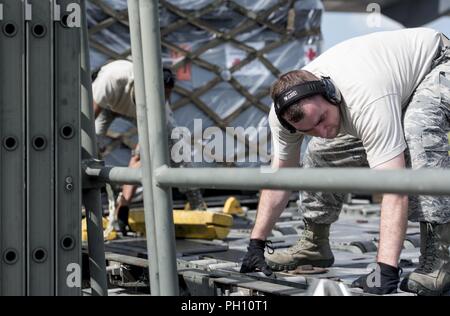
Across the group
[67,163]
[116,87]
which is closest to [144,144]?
[67,163]

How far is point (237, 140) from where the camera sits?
8.13 metres

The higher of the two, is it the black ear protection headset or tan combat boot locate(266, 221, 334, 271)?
the black ear protection headset

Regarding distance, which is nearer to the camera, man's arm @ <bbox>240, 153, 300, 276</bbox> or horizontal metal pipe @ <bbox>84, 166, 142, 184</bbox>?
horizontal metal pipe @ <bbox>84, 166, 142, 184</bbox>

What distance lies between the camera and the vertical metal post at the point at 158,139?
2.16m

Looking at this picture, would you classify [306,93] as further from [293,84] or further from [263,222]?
[263,222]

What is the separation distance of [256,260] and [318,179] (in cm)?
176

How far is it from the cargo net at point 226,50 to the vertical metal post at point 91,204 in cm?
466

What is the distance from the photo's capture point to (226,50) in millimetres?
8250

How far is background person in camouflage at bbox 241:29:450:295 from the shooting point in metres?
2.89

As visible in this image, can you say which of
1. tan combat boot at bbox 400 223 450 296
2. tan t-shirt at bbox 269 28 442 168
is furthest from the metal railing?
tan combat boot at bbox 400 223 450 296

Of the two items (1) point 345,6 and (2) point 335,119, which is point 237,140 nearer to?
(1) point 345,6

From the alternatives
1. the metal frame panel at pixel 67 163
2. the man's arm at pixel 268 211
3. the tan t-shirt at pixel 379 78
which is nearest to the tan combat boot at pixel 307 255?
the man's arm at pixel 268 211

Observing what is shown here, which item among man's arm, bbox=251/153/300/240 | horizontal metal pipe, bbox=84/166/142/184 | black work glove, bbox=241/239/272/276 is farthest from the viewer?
man's arm, bbox=251/153/300/240

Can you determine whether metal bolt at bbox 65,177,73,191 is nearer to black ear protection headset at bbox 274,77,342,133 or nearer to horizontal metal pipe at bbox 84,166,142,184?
horizontal metal pipe at bbox 84,166,142,184
